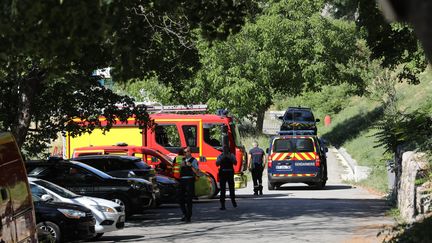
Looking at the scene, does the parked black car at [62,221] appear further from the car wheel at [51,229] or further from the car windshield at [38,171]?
the car windshield at [38,171]

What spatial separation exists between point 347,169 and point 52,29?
35283 mm

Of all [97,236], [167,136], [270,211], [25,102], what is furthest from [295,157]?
[97,236]

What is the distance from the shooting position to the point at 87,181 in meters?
19.5

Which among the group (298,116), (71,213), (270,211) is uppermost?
(298,116)

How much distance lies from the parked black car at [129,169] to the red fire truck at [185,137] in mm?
4686

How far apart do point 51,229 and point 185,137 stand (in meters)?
14.6

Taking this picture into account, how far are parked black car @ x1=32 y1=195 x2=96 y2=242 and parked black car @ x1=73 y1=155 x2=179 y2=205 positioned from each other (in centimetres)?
755

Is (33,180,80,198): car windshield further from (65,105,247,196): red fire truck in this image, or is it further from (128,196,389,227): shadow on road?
(65,105,247,196): red fire truck

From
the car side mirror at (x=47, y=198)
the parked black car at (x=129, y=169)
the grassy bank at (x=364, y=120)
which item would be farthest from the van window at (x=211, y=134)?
the car side mirror at (x=47, y=198)

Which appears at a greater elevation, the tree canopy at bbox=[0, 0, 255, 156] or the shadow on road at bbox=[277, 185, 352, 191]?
the tree canopy at bbox=[0, 0, 255, 156]

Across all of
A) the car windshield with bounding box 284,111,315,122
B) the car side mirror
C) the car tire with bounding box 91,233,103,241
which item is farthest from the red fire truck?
the car windshield with bounding box 284,111,315,122

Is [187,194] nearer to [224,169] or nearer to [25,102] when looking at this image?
[224,169]

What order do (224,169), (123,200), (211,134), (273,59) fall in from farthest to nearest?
(273,59)
(211,134)
(224,169)
(123,200)

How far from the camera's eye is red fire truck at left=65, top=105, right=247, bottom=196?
28.8 meters
